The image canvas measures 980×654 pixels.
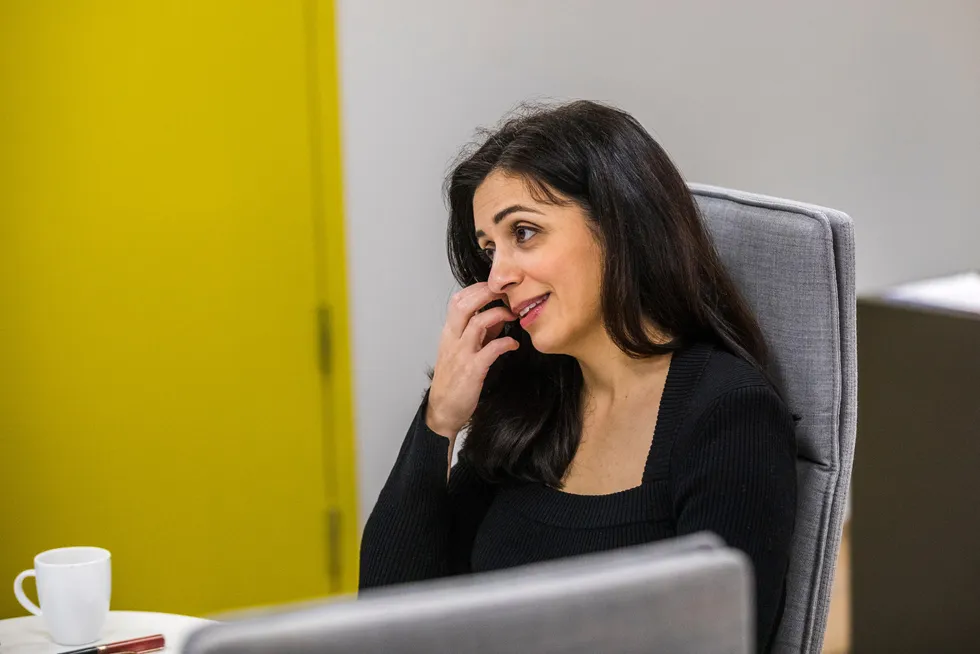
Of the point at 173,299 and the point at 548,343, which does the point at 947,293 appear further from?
the point at 173,299

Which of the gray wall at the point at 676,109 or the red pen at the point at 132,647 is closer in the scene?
the red pen at the point at 132,647

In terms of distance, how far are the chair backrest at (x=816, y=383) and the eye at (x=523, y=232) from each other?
11.7 inches

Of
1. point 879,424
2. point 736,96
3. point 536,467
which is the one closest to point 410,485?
point 536,467

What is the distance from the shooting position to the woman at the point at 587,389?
1.24 m

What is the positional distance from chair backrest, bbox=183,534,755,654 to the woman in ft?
2.12

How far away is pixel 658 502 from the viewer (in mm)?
1294

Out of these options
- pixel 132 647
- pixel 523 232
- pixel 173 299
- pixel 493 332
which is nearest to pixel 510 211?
pixel 523 232

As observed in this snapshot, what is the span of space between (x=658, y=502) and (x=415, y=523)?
37cm

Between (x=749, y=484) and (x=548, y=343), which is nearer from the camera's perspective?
(x=749, y=484)

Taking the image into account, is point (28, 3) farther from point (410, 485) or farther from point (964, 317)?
point (964, 317)

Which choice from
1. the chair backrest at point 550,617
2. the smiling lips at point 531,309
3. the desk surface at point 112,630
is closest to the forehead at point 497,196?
the smiling lips at point 531,309

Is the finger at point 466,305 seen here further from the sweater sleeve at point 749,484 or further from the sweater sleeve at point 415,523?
the sweater sleeve at point 749,484

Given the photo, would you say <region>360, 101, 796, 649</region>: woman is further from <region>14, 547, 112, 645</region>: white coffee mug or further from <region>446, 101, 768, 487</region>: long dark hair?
<region>14, 547, 112, 645</region>: white coffee mug

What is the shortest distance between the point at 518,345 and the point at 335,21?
1.09 meters
